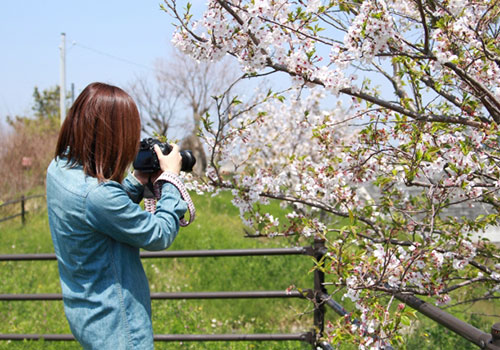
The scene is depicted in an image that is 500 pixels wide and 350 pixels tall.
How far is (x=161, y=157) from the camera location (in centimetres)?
166

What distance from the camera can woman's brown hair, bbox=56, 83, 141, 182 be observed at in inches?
56.1

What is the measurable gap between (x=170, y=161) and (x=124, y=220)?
0.31m

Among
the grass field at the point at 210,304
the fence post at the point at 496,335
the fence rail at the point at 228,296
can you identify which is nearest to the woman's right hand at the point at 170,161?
the fence post at the point at 496,335

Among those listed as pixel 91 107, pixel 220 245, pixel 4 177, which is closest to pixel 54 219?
pixel 91 107

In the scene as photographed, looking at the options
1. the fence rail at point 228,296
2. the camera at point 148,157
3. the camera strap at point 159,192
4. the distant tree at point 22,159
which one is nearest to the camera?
the camera strap at point 159,192

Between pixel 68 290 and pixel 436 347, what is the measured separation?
2.89 m

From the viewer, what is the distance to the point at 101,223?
140 centimetres

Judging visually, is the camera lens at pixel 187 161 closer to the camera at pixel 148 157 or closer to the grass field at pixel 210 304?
the camera at pixel 148 157

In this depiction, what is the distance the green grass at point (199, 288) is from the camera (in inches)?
160

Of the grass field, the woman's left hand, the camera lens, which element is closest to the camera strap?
the woman's left hand

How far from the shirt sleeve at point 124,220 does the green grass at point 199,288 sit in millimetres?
1763

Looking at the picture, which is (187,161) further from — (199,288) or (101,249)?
(199,288)

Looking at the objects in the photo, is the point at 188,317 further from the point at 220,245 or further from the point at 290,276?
the point at 220,245

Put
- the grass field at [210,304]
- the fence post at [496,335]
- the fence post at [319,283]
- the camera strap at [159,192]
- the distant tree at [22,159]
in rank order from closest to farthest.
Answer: the fence post at [496,335] → the camera strap at [159,192] → the fence post at [319,283] → the grass field at [210,304] → the distant tree at [22,159]
